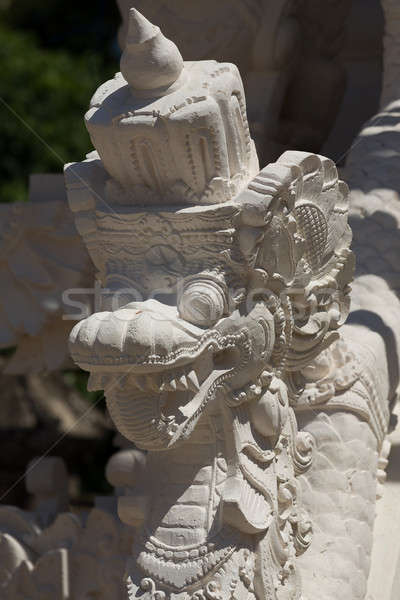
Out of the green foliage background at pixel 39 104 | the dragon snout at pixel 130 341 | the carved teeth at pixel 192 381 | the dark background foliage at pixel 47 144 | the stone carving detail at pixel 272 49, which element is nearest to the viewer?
the dragon snout at pixel 130 341

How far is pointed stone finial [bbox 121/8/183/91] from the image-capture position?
269 cm

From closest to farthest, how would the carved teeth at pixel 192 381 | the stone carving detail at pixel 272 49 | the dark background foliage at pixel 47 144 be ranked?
the carved teeth at pixel 192 381, the stone carving detail at pixel 272 49, the dark background foliage at pixel 47 144

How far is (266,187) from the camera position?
2746 mm

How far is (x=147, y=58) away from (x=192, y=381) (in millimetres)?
715

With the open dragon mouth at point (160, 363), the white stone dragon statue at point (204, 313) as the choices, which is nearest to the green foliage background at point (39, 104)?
the white stone dragon statue at point (204, 313)

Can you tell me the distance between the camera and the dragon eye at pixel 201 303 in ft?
8.91

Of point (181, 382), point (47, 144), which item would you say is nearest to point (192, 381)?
point (181, 382)

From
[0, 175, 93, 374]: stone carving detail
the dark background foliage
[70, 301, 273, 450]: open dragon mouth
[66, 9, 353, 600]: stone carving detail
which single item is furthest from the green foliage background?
[70, 301, 273, 450]: open dragon mouth

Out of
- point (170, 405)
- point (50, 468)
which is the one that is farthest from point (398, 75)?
point (170, 405)

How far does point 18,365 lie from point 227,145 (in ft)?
8.96

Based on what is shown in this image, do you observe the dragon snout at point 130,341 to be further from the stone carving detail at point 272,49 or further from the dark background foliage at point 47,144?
the dark background foliage at point 47,144

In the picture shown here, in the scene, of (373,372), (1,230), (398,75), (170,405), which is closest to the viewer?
(170,405)

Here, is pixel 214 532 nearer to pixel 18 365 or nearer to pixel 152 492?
pixel 152 492

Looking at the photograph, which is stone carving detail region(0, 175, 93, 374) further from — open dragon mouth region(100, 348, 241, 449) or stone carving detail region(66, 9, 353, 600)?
open dragon mouth region(100, 348, 241, 449)
